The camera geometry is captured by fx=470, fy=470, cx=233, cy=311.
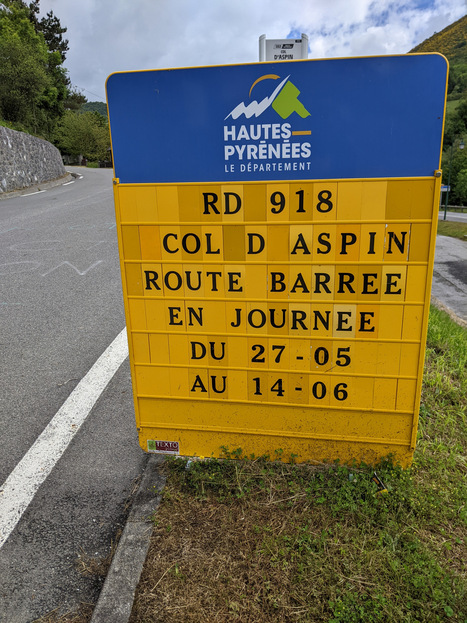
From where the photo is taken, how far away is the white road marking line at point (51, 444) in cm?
282

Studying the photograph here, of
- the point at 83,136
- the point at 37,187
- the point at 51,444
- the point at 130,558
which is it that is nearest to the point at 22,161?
the point at 37,187

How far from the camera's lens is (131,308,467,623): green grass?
6.91 feet

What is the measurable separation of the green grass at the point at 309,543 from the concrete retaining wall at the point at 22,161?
18475mm

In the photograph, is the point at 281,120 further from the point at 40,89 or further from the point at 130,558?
the point at 40,89

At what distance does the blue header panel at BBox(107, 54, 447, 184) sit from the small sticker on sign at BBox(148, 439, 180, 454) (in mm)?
1675

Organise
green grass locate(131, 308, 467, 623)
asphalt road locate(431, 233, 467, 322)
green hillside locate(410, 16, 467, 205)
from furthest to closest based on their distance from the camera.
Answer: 1. green hillside locate(410, 16, 467, 205)
2. asphalt road locate(431, 233, 467, 322)
3. green grass locate(131, 308, 467, 623)

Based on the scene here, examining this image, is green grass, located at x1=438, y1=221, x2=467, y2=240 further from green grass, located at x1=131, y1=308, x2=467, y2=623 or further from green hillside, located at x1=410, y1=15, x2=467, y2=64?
green hillside, located at x1=410, y1=15, x2=467, y2=64

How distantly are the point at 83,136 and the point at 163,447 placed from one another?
53231mm

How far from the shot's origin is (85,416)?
147 inches

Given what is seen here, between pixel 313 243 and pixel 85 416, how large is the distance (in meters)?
2.34

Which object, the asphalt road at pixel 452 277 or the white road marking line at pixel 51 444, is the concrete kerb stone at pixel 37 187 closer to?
the white road marking line at pixel 51 444

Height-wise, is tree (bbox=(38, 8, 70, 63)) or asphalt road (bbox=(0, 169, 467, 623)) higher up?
tree (bbox=(38, 8, 70, 63))

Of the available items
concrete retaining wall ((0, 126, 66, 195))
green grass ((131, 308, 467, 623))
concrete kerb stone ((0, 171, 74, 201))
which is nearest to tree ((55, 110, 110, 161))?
concrete kerb stone ((0, 171, 74, 201))

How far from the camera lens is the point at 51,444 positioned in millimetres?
3400
